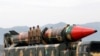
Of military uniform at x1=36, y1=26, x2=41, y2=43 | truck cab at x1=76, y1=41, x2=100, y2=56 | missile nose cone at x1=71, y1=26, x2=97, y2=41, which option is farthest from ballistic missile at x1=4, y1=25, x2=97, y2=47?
truck cab at x1=76, y1=41, x2=100, y2=56

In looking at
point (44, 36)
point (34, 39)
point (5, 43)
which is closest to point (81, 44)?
point (44, 36)

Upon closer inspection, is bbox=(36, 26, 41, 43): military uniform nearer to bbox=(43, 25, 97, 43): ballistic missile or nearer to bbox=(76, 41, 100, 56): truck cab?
bbox=(43, 25, 97, 43): ballistic missile

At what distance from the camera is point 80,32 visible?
1777 cm

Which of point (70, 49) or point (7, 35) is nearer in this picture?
point (70, 49)

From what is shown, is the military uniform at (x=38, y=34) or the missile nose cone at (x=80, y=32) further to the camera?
the military uniform at (x=38, y=34)

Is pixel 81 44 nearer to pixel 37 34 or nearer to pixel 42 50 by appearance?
pixel 42 50

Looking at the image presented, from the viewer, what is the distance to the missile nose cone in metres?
17.4

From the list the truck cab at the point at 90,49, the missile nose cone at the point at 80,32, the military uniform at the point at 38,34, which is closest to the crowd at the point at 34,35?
the military uniform at the point at 38,34

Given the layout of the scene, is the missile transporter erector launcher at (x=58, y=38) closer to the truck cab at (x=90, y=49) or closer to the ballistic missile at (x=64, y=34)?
the ballistic missile at (x=64, y=34)

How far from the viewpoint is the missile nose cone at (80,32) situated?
17.4 m

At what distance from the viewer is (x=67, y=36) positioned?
18.5 metres

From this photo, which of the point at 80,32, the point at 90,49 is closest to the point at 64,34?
the point at 80,32

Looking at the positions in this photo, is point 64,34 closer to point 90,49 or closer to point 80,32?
point 80,32

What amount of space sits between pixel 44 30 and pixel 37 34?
2.94 feet
